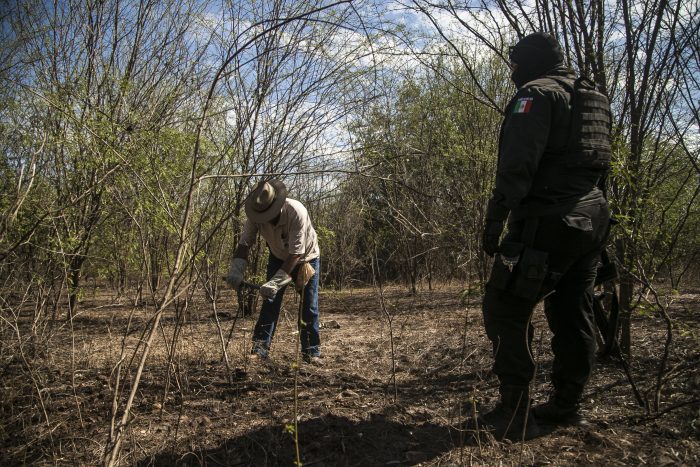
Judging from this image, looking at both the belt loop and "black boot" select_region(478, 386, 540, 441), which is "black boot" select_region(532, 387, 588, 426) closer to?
"black boot" select_region(478, 386, 540, 441)

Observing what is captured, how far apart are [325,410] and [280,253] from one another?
4.67 ft

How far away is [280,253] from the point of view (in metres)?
3.87

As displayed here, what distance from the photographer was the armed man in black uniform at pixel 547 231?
2.17m

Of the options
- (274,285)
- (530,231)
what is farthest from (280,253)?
(530,231)

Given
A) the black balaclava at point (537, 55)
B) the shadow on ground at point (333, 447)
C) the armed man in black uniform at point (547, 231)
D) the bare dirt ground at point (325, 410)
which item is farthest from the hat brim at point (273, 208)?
the black balaclava at point (537, 55)

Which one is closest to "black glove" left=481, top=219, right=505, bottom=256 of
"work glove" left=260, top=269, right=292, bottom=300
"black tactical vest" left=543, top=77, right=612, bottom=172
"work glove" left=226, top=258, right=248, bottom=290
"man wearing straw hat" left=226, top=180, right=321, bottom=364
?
"black tactical vest" left=543, top=77, right=612, bottom=172

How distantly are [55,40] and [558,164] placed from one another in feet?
17.9

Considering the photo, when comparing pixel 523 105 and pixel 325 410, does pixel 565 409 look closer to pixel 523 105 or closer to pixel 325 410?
pixel 325 410

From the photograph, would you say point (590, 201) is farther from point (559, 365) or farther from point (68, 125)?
point (68, 125)

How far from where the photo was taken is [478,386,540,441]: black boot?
7.45 ft

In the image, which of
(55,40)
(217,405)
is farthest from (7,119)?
(217,405)

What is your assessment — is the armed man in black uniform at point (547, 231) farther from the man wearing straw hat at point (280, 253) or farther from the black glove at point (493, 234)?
the man wearing straw hat at point (280, 253)

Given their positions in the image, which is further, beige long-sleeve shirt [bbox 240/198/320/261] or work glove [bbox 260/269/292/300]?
beige long-sleeve shirt [bbox 240/198/320/261]

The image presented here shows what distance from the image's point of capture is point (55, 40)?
5.32 meters
